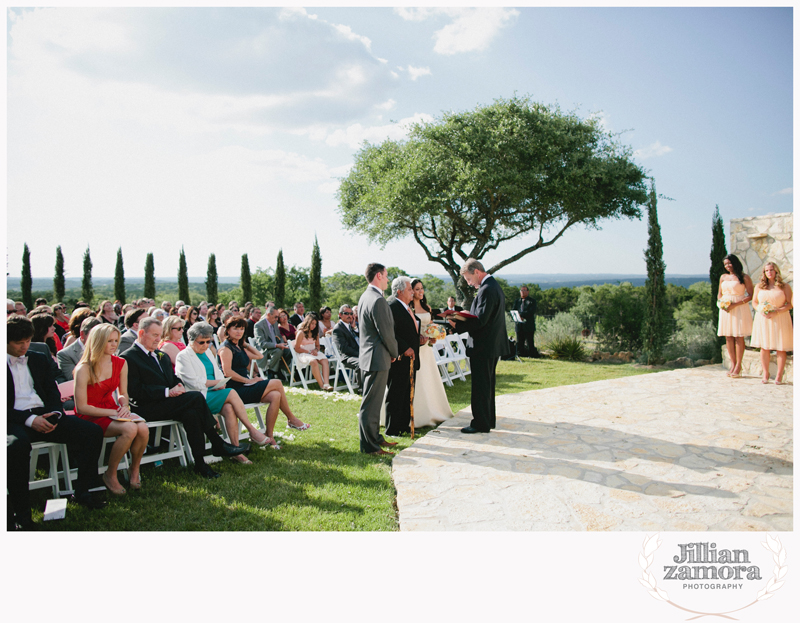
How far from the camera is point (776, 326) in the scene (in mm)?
8164

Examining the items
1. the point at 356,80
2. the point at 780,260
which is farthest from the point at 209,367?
the point at 780,260

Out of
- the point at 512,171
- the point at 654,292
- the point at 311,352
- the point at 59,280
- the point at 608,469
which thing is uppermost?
the point at 512,171

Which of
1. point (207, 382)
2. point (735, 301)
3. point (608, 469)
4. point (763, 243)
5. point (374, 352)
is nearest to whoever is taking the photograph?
point (608, 469)

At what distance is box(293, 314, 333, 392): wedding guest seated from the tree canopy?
727cm

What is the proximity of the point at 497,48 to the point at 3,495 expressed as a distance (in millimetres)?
8467

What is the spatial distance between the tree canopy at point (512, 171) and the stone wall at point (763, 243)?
189 inches

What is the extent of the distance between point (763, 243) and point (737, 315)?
1600 mm

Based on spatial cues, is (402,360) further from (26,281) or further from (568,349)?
(26,281)

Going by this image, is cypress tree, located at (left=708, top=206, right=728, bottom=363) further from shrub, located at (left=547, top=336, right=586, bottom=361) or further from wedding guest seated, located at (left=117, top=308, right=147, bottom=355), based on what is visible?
wedding guest seated, located at (left=117, top=308, right=147, bottom=355)

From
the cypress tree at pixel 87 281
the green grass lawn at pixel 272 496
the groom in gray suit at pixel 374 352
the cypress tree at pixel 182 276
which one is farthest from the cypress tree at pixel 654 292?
the cypress tree at pixel 87 281

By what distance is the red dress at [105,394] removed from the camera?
3.79 metres

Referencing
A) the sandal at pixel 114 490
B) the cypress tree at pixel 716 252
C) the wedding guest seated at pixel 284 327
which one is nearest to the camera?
the sandal at pixel 114 490

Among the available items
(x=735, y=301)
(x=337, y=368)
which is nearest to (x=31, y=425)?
(x=337, y=368)

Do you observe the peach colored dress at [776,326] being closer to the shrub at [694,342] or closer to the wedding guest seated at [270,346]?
the shrub at [694,342]
